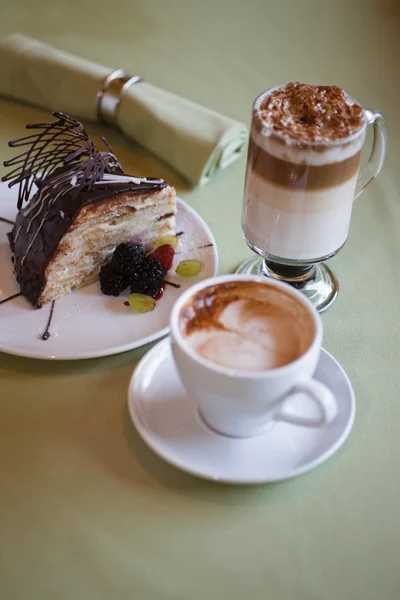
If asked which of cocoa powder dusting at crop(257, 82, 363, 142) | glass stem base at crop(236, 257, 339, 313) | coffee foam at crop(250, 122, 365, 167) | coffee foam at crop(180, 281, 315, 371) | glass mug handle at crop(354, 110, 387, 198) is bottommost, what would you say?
glass stem base at crop(236, 257, 339, 313)

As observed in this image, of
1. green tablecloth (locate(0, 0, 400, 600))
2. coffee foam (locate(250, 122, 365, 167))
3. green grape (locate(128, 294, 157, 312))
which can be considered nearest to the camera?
green tablecloth (locate(0, 0, 400, 600))

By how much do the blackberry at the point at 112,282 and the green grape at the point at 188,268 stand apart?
121mm

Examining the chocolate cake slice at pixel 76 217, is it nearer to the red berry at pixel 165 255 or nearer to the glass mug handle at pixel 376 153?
the red berry at pixel 165 255

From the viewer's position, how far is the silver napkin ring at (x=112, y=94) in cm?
191

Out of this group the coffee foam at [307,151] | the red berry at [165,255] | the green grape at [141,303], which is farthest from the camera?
the red berry at [165,255]

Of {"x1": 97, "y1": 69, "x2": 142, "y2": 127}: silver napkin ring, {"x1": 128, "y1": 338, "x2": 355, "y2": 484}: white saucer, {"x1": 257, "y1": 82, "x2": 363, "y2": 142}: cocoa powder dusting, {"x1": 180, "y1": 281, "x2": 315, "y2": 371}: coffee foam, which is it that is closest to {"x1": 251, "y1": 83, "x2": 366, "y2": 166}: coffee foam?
{"x1": 257, "y1": 82, "x2": 363, "y2": 142}: cocoa powder dusting

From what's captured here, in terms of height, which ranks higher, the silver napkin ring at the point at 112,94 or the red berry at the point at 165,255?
the silver napkin ring at the point at 112,94

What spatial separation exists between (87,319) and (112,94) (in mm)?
800

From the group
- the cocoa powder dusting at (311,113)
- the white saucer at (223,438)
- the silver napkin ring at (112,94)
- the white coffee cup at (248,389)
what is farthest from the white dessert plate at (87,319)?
Answer: the silver napkin ring at (112,94)

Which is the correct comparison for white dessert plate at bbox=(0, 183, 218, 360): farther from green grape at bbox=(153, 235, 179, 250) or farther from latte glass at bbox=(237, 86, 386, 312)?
latte glass at bbox=(237, 86, 386, 312)

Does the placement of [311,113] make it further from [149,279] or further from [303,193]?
[149,279]

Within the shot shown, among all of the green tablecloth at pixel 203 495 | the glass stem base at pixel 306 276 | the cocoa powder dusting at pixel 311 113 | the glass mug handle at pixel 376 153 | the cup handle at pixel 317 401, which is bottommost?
the green tablecloth at pixel 203 495

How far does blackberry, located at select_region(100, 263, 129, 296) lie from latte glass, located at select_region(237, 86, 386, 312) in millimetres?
287

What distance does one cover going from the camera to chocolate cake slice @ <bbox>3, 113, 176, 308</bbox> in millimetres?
1479
